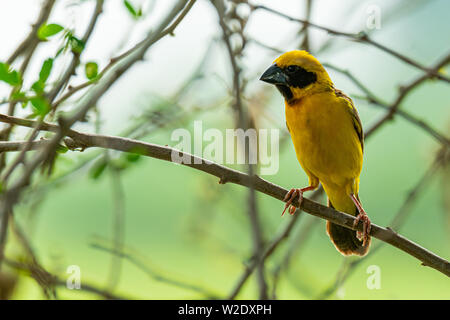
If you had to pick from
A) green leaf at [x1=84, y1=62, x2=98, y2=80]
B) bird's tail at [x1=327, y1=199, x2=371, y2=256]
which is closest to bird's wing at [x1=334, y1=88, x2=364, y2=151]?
bird's tail at [x1=327, y1=199, x2=371, y2=256]

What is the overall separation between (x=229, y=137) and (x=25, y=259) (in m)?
1.57

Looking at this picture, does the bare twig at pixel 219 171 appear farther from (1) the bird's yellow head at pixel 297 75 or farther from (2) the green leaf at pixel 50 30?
(1) the bird's yellow head at pixel 297 75

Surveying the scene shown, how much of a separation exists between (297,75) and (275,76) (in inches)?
7.0

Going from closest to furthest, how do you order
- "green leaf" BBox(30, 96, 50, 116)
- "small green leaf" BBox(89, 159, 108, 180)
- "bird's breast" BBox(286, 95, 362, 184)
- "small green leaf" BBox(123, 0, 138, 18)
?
"green leaf" BBox(30, 96, 50, 116) < "small green leaf" BBox(123, 0, 138, 18) < "small green leaf" BBox(89, 159, 108, 180) < "bird's breast" BBox(286, 95, 362, 184)

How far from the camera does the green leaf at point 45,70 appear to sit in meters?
2.24

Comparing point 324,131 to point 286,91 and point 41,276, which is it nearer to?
point 286,91

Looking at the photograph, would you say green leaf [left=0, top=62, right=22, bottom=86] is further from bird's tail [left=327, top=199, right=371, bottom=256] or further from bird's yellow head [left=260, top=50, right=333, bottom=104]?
bird's tail [left=327, top=199, right=371, bottom=256]

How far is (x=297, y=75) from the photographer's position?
373cm

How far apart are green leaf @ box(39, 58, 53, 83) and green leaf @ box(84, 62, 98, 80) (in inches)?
6.5

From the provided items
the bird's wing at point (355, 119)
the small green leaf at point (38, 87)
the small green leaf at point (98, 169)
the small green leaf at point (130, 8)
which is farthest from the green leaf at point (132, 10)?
the bird's wing at point (355, 119)

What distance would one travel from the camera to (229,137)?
3.61 metres

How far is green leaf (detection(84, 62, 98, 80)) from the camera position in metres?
2.35
